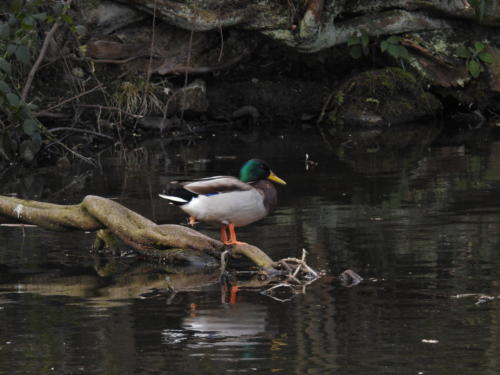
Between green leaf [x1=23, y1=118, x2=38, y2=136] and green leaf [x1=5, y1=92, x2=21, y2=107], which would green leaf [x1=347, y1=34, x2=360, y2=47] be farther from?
green leaf [x1=5, y1=92, x2=21, y2=107]

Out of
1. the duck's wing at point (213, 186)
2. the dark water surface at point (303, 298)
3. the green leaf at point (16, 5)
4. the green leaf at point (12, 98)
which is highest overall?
the green leaf at point (16, 5)

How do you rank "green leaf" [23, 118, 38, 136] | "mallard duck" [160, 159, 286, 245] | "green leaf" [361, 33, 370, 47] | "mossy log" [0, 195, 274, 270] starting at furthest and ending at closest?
1. "green leaf" [361, 33, 370, 47]
2. "green leaf" [23, 118, 38, 136]
3. "mossy log" [0, 195, 274, 270]
4. "mallard duck" [160, 159, 286, 245]

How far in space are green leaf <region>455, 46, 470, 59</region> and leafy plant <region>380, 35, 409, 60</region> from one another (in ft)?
2.84

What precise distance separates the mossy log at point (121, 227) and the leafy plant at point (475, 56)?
1129 centimetres

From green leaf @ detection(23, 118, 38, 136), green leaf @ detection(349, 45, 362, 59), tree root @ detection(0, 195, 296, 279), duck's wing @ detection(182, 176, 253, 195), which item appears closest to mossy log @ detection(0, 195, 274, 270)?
tree root @ detection(0, 195, 296, 279)

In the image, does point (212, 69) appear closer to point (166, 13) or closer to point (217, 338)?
point (166, 13)

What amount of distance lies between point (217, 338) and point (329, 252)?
2774 millimetres

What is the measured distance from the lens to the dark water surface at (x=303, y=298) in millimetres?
6336

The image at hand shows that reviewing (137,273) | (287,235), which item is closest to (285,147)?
(287,235)

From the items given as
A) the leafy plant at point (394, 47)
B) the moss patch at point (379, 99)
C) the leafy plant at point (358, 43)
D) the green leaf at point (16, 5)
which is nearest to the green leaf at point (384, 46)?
the leafy plant at point (394, 47)

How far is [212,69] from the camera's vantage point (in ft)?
65.6

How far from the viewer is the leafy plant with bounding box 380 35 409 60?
761 inches

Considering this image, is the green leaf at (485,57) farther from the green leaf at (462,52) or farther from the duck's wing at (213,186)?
the duck's wing at (213,186)

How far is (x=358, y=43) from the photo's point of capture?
19.6 m
